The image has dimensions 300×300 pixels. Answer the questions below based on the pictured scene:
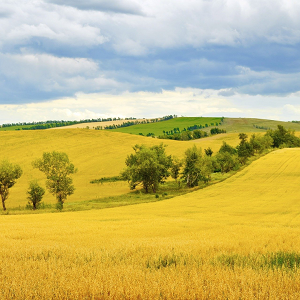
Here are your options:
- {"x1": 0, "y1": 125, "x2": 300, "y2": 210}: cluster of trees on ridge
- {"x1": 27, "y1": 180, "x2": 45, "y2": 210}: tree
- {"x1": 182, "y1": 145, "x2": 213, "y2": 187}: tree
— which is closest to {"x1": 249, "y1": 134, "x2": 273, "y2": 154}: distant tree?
{"x1": 0, "y1": 125, "x2": 300, "y2": 210}: cluster of trees on ridge

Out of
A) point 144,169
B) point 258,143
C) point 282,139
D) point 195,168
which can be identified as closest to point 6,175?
point 144,169

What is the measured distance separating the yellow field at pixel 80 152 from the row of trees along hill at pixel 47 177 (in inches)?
254

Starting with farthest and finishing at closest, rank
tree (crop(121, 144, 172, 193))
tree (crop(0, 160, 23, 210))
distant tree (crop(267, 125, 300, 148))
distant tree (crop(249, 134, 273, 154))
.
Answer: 1. distant tree (crop(267, 125, 300, 148))
2. distant tree (crop(249, 134, 273, 154))
3. tree (crop(121, 144, 172, 193))
4. tree (crop(0, 160, 23, 210))

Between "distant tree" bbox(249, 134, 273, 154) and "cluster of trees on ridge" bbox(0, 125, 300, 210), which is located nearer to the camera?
"cluster of trees on ridge" bbox(0, 125, 300, 210)

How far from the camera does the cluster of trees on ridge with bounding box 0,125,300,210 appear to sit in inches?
1842

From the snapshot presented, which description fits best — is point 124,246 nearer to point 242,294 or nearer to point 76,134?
point 242,294

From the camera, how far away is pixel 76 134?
129250mm

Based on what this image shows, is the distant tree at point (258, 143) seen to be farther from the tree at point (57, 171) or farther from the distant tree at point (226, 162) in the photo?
the tree at point (57, 171)

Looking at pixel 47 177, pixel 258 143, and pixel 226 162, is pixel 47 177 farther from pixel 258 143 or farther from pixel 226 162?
pixel 258 143

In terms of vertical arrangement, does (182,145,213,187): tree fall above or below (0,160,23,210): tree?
below

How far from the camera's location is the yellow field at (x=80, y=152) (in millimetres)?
63544

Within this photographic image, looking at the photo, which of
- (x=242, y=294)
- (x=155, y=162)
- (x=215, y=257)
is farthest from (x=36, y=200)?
(x=242, y=294)

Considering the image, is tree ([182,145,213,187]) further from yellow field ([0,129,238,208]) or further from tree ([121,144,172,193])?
yellow field ([0,129,238,208])

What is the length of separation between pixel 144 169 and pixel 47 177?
20497mm
